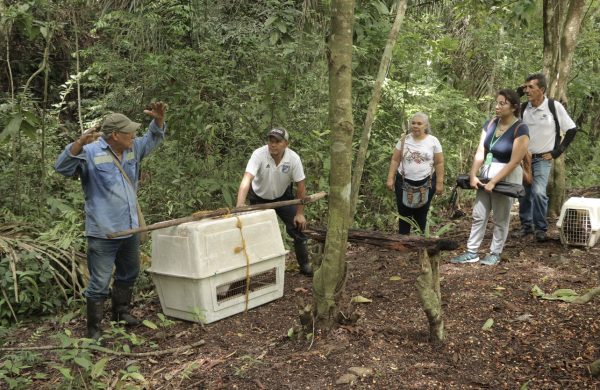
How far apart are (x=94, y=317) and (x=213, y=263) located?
1.10 m

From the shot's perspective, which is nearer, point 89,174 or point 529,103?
point 89,174

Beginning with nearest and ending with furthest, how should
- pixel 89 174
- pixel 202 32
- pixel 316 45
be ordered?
1. pixel 89 174
2. pixel 316 45
3. pixel 202 32

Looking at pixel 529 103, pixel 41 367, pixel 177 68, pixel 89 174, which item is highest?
pixel 177 68

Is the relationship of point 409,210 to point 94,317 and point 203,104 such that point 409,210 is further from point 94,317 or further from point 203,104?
point 94,317

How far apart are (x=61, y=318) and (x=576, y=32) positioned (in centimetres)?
727

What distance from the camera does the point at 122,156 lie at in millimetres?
4570

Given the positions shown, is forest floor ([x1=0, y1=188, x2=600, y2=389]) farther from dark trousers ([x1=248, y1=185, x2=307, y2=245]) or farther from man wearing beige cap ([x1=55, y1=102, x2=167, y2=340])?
dark trousers ([x1=248, y1=185, x2=307, y2=245])

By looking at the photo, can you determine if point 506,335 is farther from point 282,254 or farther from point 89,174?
point 89,174

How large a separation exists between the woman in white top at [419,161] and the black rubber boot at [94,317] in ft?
10.7

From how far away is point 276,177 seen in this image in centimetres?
554

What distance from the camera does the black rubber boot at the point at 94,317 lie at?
4531mm

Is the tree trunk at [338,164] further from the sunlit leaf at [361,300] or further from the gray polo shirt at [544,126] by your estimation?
the gray polo shirt at [544,126]

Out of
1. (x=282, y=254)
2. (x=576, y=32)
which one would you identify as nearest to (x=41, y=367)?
(x=282, y=254)

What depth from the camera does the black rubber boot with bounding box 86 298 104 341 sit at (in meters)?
4.53
